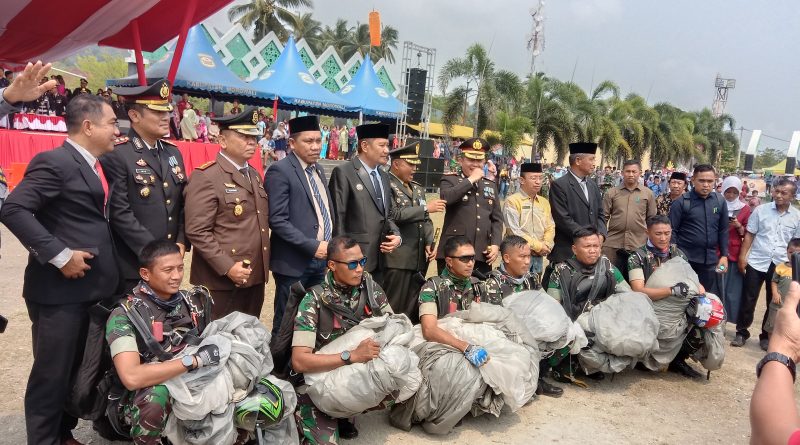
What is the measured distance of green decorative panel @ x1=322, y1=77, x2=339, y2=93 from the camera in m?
26.5

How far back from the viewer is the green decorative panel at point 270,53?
74.3 ft

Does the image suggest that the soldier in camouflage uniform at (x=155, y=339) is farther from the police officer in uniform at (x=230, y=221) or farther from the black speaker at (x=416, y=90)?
the black speaker at (x=416, y=90)

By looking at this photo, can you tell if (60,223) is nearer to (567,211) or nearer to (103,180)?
(103,180)

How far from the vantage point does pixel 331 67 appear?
1062 inches

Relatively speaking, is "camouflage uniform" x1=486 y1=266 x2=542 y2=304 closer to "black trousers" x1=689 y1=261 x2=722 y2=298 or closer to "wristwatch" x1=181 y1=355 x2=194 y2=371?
"wristwatch" x1=181 y1=355 x2=194 y2=371

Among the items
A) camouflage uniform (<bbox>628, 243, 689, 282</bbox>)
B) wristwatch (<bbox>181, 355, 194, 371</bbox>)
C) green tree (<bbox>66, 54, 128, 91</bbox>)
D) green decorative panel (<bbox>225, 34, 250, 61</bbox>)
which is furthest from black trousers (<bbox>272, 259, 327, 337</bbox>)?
green tree (<bbox>66, 54, 128, 91</bbox>)

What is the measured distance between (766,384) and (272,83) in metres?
20.9

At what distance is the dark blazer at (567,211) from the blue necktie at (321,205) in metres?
2.45

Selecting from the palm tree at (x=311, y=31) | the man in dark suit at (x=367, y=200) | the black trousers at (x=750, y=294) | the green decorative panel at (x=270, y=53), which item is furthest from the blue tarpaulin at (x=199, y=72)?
the palm tree at (x=311, y=31)

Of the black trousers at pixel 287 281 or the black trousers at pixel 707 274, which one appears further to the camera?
the black trousers at pixel 707 274

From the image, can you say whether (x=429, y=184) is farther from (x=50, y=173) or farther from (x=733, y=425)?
(x=50, y=173)

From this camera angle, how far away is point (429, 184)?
9.36 m

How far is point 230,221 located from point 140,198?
57 centimetres

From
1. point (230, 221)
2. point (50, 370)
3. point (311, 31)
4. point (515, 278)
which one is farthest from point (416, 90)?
point (311, 31)
